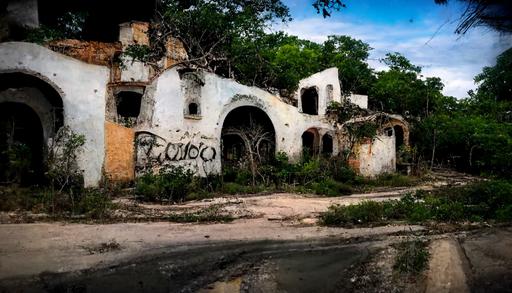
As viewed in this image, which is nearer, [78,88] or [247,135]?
[78,88]

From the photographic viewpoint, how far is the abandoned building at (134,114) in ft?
48.1

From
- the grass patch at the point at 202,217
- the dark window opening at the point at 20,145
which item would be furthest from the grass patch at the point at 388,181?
the dark window opening at the point at 20,145

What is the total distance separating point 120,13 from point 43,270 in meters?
22.2

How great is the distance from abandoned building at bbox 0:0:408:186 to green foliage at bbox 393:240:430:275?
10430 mm

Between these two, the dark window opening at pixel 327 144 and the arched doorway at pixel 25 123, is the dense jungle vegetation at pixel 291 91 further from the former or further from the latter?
the dark window opening at pixel 327 144

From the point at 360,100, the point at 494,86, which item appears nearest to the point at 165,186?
the point at 360,100

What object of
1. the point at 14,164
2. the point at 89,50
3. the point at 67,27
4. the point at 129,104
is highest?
the point at 67,27

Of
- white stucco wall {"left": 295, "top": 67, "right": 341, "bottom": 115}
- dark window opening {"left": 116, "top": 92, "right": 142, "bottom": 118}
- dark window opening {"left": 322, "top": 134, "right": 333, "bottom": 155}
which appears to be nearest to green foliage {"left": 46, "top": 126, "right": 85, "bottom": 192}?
dark window opening {"left": 116, "top": 92, "right": 142, "bottom": 118}

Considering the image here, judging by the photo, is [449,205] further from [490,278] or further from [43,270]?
[43,270]

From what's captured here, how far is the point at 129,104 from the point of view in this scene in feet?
68.8

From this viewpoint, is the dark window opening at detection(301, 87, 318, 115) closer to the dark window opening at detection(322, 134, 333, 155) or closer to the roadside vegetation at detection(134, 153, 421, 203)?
the dark window opening at detection(322, 134, 333, 155)

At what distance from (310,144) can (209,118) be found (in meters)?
7.11

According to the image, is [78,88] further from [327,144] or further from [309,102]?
[309,102]

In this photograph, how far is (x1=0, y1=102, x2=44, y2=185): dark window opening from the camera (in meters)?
13.9
